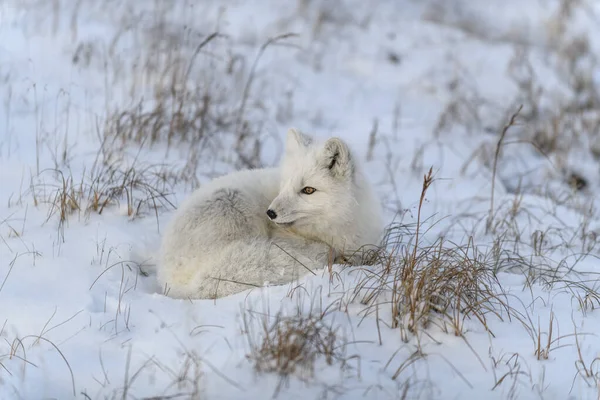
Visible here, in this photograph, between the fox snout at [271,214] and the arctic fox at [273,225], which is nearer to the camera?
the arctic fox at [273,225]

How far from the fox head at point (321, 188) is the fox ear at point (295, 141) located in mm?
140

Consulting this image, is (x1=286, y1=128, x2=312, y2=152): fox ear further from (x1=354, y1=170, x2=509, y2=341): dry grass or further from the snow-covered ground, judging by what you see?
(x1=354, y1=170, x2=509, y2=341): dry grass

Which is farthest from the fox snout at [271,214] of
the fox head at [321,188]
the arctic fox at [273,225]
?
the fox head at [321,188]

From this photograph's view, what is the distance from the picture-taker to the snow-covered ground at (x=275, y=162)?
2758 mm

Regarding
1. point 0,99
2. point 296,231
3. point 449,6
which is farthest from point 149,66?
point 449,6

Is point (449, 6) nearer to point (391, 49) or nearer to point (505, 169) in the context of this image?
point (391, 49)

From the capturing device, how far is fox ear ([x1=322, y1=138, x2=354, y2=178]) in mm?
3746

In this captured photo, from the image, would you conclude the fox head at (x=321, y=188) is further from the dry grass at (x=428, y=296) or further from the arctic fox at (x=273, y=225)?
the dry grass at (x=428, y=296)

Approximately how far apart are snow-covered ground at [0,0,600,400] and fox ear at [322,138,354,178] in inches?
23.9

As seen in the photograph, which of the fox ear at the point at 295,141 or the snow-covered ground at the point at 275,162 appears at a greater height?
the fox ear at the point at 295,141

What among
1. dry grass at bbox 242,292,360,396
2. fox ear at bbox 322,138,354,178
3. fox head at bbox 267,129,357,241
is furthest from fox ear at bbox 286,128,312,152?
dry grass at bbox 242,292,360,396

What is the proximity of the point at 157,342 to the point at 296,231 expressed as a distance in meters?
1.29

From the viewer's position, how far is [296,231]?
3.91 m

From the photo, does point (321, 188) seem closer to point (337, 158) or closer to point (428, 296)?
point (337, 158)
